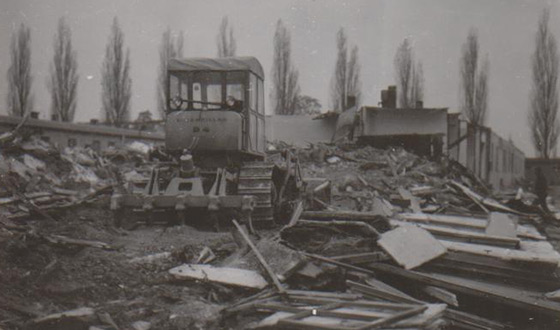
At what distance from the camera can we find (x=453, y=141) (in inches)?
1309

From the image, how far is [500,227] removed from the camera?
34.2ft

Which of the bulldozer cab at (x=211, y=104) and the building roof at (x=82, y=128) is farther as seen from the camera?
the building roof at (x=82, y=128)

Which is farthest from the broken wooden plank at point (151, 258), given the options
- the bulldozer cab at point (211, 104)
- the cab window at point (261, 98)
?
the cab window at point (261, 98)

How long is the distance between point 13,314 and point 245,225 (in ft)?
17.6

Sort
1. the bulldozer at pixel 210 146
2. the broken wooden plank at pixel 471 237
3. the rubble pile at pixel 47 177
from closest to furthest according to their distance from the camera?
the broken wooden plank at pixel 471 237, the bulldozer at pixel 210 146, the rubble pile at pixel 47 177

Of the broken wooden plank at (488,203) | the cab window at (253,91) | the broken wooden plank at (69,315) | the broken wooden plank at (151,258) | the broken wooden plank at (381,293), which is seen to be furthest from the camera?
the broken wooden plank at (488,203)

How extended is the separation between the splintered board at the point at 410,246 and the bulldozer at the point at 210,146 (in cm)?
331

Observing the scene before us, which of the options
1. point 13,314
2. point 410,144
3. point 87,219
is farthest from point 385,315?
point 410,144

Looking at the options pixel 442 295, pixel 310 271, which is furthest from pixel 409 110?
pixel 310 271

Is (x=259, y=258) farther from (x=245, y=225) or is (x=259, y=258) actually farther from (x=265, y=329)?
(x=245, y=225)

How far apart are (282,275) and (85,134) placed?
36.2 metres

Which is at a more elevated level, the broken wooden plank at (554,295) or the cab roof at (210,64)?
the cab roof at (210,64)

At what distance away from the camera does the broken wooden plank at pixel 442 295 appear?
7527 mm

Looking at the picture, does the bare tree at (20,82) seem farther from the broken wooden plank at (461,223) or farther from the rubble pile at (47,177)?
the broken wooden plank at (461,223)
